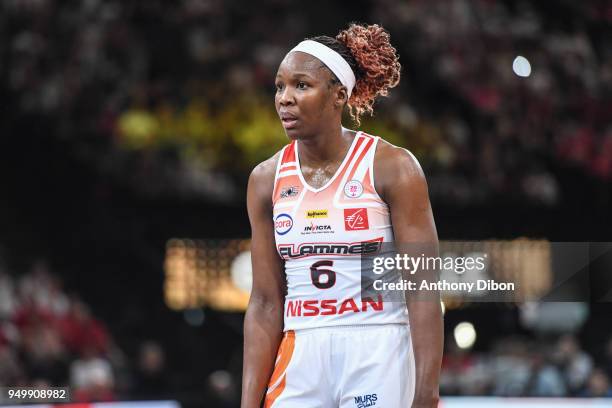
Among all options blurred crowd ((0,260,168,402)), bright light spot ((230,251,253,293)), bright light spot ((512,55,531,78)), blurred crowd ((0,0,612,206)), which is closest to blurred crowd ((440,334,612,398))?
blurred crowd ((0,0,612,206))

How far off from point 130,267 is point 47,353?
1465mm

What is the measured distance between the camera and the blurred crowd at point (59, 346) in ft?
32.3

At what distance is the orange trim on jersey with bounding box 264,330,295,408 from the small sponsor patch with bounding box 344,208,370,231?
0.49m

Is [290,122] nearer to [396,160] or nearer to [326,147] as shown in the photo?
[326,147]

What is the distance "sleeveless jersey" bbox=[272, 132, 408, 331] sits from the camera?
13.4 feet

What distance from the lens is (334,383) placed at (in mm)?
4051

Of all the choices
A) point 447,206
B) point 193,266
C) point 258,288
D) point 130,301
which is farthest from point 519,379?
point 258,288

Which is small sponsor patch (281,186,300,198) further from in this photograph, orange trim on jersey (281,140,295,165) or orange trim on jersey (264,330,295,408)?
orange trim on jersey (264,330,295,408)

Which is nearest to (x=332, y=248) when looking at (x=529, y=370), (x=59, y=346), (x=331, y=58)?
(x=331, y=58)

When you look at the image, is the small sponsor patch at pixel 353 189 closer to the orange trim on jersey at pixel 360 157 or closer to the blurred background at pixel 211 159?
the orange trim on jersey at pixel 360 157

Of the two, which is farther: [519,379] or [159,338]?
[159,338]

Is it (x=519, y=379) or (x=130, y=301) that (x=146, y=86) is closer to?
(x=130, y=301)

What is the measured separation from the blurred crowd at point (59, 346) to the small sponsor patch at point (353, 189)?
18.4 ft

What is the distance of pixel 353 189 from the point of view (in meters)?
4.12
